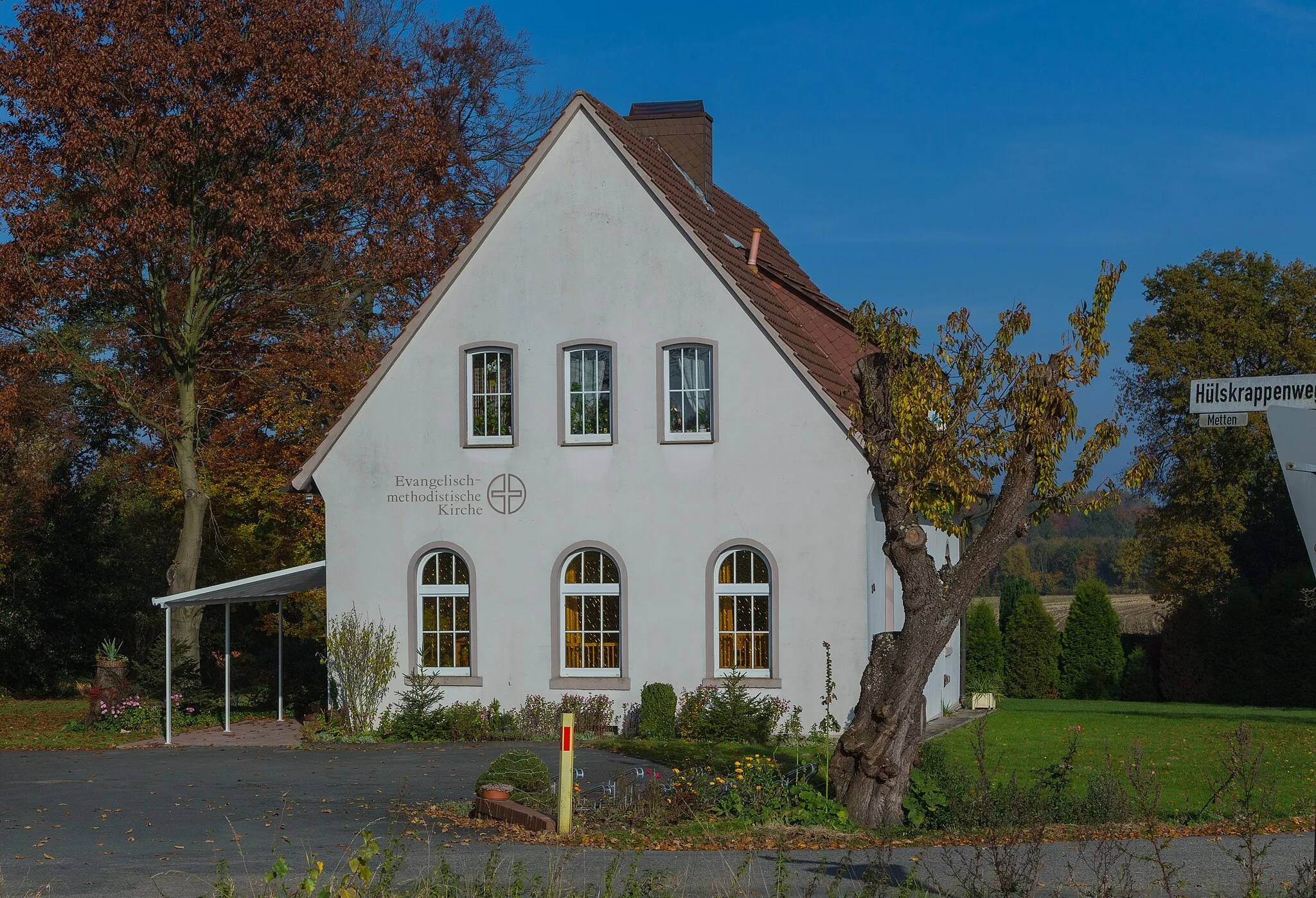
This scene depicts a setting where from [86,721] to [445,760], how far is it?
33.4 feet

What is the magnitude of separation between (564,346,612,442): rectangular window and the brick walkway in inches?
246

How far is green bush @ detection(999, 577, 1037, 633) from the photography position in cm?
3294

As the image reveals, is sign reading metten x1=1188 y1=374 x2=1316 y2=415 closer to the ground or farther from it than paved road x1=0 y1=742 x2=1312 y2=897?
farther from it

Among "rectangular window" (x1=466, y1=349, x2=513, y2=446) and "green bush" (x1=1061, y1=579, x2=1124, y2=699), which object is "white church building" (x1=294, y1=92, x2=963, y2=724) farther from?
"green bush" (x1=1061, y1=579, x2=1124, y2=699)

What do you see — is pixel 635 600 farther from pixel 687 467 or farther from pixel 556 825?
pixel 556 825

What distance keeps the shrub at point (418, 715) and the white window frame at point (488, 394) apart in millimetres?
3632

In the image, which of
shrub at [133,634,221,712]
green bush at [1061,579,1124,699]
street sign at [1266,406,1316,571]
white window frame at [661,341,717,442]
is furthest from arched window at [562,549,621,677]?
green bush at [1061,579,1124,699]

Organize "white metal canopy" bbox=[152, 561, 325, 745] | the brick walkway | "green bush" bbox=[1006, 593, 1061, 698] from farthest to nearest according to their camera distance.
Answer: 1. "green bush" bbox=[1006, 593, 1061, 698]
2. "white metal canopy" bbox=[152, 561, 325, 745]
3. the brick walkway

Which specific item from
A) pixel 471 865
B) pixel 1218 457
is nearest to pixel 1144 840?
pixel 471 865

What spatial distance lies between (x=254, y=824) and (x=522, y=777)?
2.49 meters

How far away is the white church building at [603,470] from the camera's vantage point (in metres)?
19.7

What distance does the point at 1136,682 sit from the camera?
32875 millimetres

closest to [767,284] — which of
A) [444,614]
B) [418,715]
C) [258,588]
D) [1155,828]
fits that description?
[444,614]

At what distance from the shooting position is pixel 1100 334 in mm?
12180
